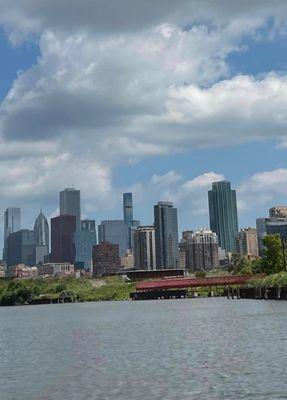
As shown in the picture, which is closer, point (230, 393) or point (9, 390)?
point (230, 393)

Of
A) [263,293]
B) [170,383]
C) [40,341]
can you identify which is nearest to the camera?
[170,383]

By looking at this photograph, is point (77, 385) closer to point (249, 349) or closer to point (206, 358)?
point (206, 358)

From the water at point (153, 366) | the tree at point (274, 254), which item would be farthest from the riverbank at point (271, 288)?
the water at point (153, 366)

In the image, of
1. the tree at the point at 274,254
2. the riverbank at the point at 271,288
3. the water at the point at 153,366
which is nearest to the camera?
the water at the point at 153,366

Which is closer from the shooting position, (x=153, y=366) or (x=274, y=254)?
(x=153, y=366)

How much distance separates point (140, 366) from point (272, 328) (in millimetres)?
24577

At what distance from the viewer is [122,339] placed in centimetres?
6206

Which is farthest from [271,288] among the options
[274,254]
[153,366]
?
[153,366]

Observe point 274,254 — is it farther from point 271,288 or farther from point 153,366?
point 153,366

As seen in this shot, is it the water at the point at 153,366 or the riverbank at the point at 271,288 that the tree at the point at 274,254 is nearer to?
the riverbank at the point at 271,288

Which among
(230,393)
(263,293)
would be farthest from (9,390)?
(263,293)

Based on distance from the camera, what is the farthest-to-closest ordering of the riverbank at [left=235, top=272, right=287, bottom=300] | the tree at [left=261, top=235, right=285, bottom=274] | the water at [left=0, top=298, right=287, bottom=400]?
the tree at [left=261, top=235, right=285, bottom=274] < the riverbank at [left=235, top=272, right=287, bottom=300] < the water at [left=0, top=298, right=287, bottom=400]

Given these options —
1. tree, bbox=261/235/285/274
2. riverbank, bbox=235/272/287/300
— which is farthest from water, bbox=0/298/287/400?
tree, bbox=261/235/285/274

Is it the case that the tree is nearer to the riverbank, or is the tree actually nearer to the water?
the riverbank
